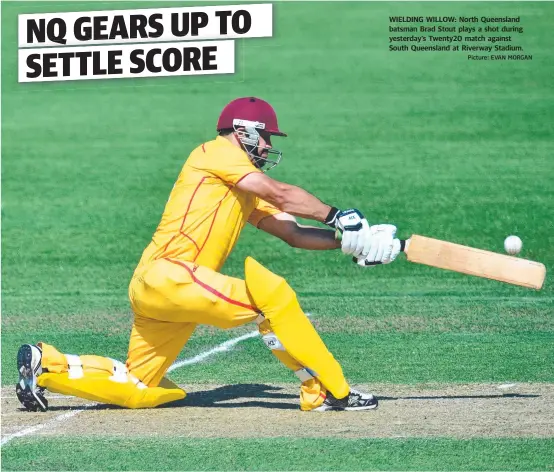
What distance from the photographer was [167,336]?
7.88 meters

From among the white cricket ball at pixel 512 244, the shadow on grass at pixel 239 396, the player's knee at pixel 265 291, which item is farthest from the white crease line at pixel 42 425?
the white cricket ball at pixel 512 244

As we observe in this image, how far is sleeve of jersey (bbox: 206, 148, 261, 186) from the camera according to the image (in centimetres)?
765

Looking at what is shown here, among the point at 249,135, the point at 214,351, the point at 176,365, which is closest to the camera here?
the point at 249,135

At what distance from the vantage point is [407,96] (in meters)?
20.0

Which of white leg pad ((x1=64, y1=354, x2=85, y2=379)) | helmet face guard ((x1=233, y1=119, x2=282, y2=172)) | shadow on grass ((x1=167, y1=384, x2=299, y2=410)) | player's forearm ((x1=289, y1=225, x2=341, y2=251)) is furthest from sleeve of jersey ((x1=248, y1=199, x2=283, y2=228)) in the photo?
white leg pad ((x1=64, y1=354, x2=85, y2=379))

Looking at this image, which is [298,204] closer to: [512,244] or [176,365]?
[176,365]

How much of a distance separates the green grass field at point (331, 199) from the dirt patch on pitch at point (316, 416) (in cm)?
24

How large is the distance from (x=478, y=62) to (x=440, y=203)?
18.3 feet

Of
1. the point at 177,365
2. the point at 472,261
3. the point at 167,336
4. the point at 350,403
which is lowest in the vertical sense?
the point at 177,365

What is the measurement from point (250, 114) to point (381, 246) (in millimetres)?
1298

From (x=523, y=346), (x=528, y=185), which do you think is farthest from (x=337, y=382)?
(x=528, y=185)

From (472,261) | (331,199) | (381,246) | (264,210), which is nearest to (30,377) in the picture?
(264,210)

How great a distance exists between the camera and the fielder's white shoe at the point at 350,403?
25.1 ft

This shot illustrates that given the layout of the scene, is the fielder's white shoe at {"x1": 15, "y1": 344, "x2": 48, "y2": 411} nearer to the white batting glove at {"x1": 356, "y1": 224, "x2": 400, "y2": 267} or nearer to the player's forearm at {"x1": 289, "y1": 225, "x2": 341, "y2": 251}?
the player's forearm at {"x1": 289, "y1": 225, "x2": 341, "y2": 251}
